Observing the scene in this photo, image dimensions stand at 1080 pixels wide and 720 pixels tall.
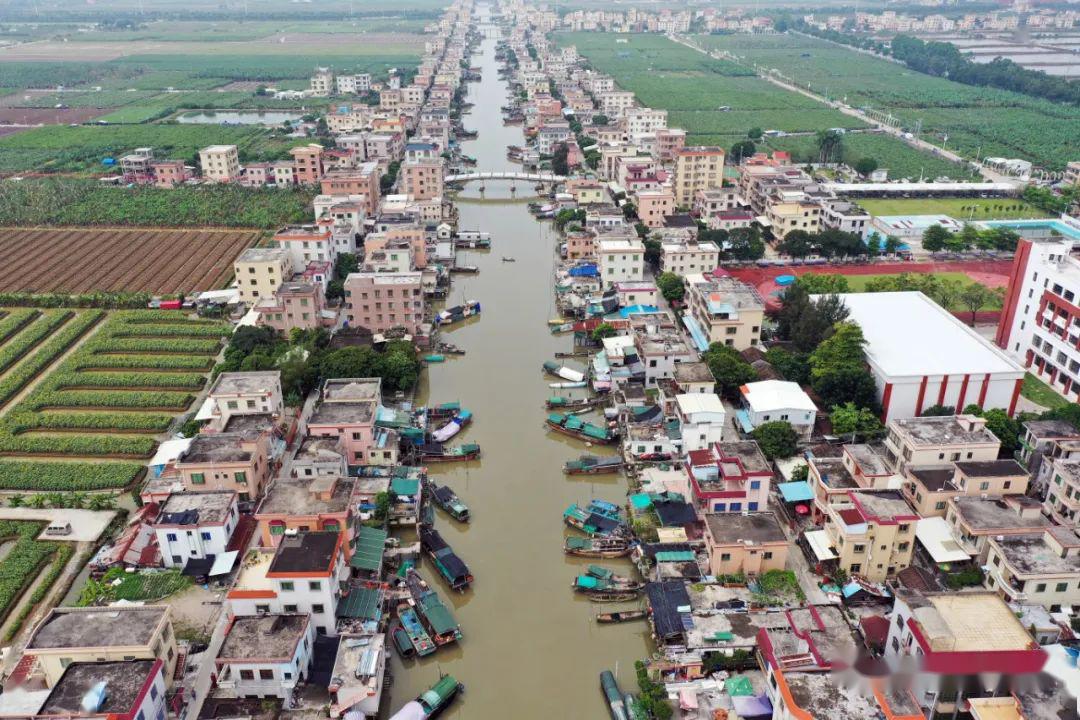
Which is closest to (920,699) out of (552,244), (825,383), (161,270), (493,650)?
(493,650)

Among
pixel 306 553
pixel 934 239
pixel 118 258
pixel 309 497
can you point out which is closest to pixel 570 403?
pixel 309 497

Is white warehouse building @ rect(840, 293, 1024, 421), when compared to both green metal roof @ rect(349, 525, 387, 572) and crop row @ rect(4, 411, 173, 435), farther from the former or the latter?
crop row @ rect(4, 411, 173, 435)

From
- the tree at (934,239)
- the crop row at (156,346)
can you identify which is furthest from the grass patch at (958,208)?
the crop row at (156,346)

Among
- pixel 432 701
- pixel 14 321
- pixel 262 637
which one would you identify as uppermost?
pixel 262 637

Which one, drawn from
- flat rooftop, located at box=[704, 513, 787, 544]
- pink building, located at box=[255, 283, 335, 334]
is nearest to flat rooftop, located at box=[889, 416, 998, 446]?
flat rooftop, located at box=[704, 513, 787, 544]

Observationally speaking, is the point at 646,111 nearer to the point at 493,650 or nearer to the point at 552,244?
the point at 552,244

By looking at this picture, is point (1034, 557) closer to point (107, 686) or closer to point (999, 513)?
point (999, 513)
